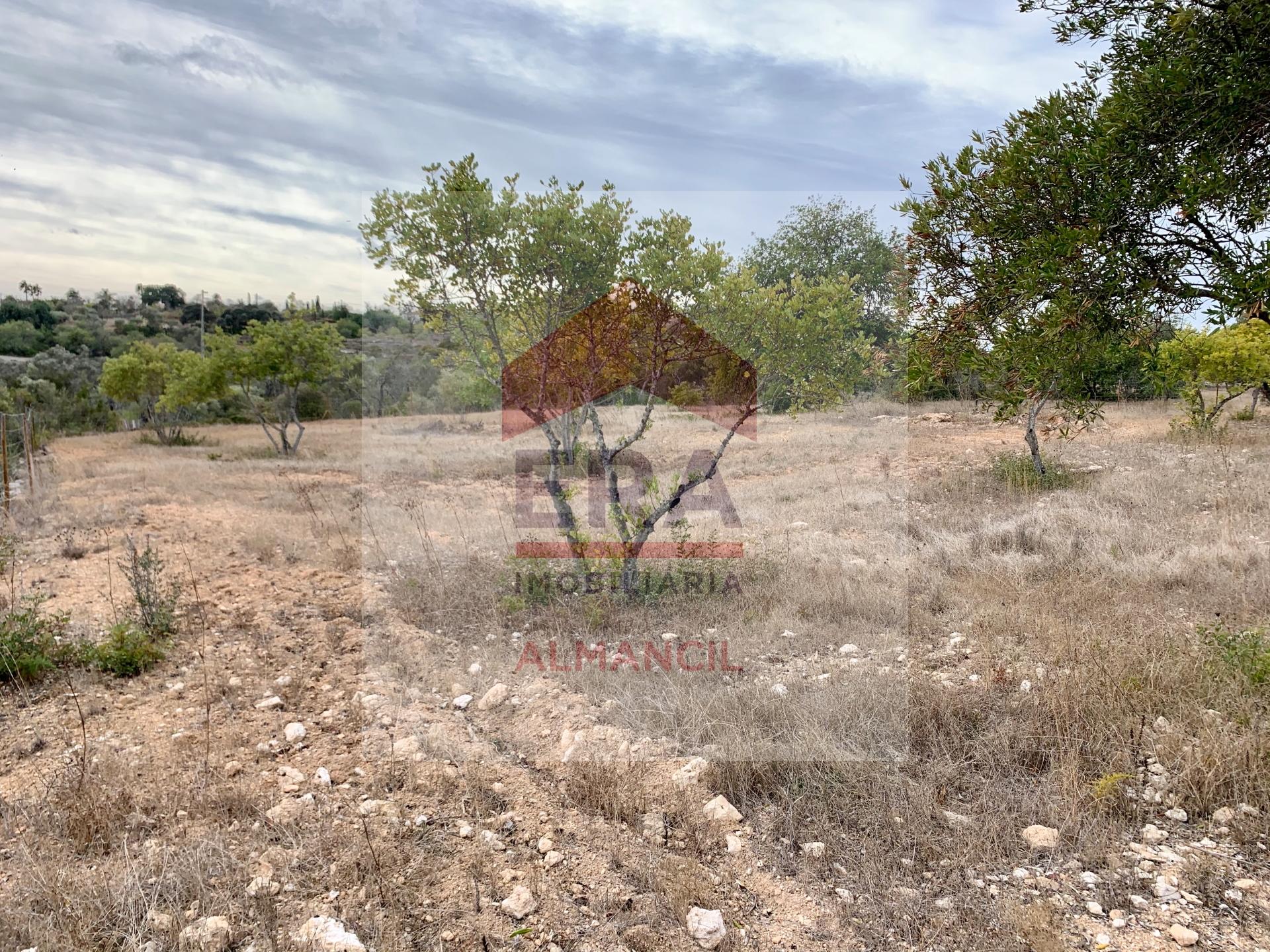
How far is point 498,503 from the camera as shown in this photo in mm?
12000

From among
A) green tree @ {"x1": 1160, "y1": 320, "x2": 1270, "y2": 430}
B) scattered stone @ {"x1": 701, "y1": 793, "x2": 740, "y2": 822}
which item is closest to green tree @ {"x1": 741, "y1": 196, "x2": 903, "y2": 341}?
green tree @ {"x1": 1160, "y1": 320, "x2": 1270, "y2": 430}

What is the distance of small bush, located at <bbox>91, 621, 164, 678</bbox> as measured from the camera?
478cm

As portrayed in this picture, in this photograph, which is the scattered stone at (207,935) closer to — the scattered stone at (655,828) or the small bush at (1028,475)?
the scattered stone at (655,828)

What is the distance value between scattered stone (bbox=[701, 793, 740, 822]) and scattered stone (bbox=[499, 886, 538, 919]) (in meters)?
0.97

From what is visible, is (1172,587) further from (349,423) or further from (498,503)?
(349,423)

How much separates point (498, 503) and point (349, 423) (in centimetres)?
2289

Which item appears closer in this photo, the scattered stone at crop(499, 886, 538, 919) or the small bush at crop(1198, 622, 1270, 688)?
the scattered stone at crop(499, 886, 538, 919)

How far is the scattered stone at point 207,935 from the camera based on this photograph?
2359 mm

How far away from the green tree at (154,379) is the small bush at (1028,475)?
2343cm

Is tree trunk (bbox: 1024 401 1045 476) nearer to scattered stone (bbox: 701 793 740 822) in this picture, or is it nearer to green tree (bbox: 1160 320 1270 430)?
green tree (bbox: 1160 320 1270 430)

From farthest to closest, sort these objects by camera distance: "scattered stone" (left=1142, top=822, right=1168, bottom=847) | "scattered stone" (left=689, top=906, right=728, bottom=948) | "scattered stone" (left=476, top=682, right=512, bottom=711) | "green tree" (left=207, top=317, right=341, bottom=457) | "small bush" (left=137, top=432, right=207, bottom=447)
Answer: "small bush" (left=137, top=432, right=207, bottom=447), "green tree" (left=207, top=317, right=341, bottom=457), "scattered stone" (left=476, top=682, right=512, bottom=711), "scattered stone" (left=1142, top=822, right=1168, bottom=847), "scattered stone" (left=689, top=906, right=728, bottom=948)

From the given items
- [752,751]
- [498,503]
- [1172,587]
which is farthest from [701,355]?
[498,503]

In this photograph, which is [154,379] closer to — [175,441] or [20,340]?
[175,441]

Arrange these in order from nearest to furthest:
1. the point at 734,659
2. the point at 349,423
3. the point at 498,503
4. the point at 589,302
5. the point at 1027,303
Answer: the point at 1027,303, the point at 734,659, the point at 589,302, the point at 498,503, the point at 349,423
